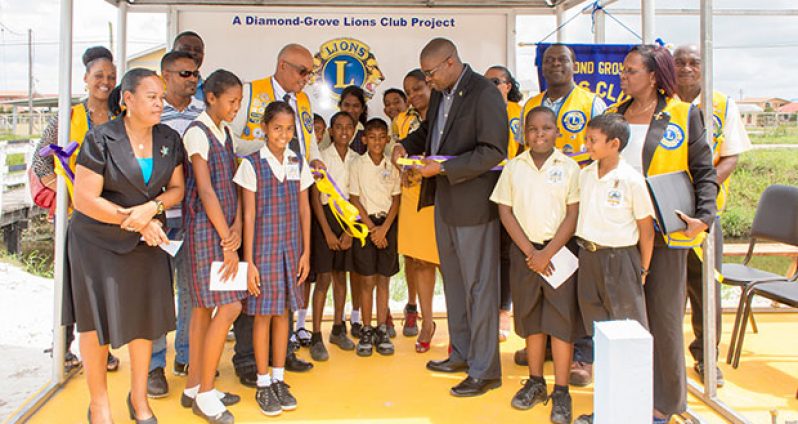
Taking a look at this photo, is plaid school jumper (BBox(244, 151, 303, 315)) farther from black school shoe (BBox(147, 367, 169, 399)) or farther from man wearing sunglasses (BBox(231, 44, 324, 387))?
black school shoe (BBox(147, 367, 169, 399))

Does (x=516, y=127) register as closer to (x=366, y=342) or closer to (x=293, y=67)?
(x=293, y=67)

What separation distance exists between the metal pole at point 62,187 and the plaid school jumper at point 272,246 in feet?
3.68

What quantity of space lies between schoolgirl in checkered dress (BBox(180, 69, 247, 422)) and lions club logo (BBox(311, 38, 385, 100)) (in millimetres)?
2248

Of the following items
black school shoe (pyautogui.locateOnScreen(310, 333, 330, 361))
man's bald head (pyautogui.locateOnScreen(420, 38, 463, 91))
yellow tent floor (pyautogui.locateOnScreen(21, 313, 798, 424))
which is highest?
man's bald head (pyautogui.locateOnScreen(420, 38, 463, 91))

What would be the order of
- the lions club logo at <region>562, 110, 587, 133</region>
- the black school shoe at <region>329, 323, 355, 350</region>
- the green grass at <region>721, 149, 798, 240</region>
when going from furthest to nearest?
the green grass at <region>721, 149, 798, 240</region>, the black school shoe at <region>329, 323, 355, 350</region>, the lions club logo at <region>562, 110, 587, 133</region>

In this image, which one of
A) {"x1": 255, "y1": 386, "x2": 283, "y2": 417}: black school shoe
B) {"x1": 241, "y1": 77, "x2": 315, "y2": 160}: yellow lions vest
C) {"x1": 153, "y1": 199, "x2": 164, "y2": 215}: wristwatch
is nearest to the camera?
{"x1": 153, "y1": 199, "x2": 164, "y2": 215}: wristwatch

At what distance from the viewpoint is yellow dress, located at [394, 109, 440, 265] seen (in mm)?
4441

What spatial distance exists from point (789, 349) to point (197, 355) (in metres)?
4.01

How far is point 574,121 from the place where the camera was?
397 cm

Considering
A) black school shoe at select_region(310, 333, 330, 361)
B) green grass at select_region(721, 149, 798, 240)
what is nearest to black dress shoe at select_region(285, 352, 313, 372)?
black school shoe at select_region(310, 333, 330, 361)

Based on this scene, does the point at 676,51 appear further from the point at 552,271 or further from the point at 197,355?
the point at 197,355

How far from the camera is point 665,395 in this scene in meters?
3.24

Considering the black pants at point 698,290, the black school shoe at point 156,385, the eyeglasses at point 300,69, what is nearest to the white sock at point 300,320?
the black school shoe at point 156,385

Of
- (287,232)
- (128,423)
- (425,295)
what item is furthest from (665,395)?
(128,423)
